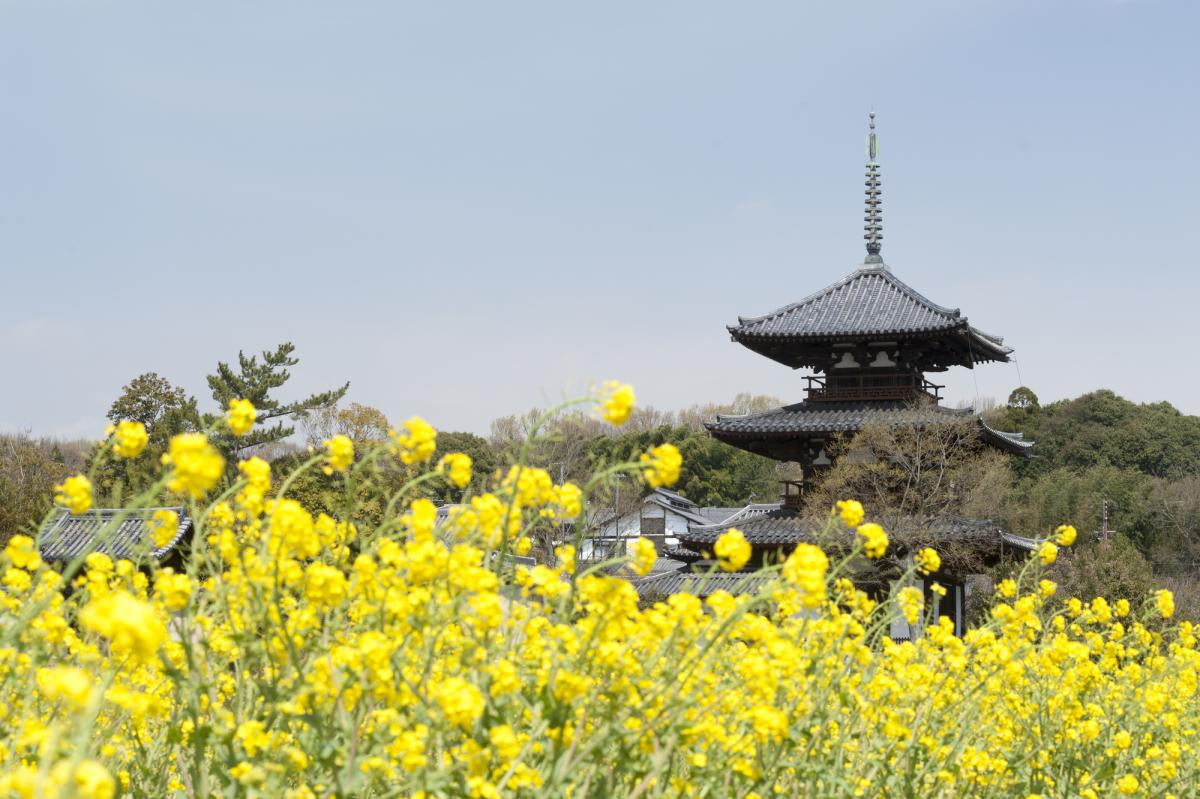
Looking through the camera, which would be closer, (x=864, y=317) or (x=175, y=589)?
(x=175, y=589)

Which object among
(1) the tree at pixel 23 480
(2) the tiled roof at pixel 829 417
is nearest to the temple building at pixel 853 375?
(2) the tiled roof at pixel 829 417

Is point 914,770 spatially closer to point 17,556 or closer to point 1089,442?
point 17,556

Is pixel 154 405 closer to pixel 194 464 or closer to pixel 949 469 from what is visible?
pixel 949 469

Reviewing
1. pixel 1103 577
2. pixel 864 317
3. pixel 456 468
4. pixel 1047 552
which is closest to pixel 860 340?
pixel 864 317

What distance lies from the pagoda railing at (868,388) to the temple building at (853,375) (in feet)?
0.06

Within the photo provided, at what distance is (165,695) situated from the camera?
13.7 ft

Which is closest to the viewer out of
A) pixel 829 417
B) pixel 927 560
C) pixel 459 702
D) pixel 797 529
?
pixel 459 702

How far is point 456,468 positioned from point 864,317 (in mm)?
19745

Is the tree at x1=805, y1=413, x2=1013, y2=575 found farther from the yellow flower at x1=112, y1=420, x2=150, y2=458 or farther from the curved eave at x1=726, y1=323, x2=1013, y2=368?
the yellow flower at x1=112, y1=420, x2=150, y2=458

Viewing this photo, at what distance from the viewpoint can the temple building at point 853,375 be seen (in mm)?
20766

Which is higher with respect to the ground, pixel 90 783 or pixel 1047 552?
pixel 1047 552

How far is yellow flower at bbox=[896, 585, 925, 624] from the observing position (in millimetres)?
3889

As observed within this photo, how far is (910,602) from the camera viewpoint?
A: 3977 millimetres

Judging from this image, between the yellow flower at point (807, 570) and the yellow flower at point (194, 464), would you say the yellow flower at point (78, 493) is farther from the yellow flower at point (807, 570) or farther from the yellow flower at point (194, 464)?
the yellow flower at point (807, 570)
